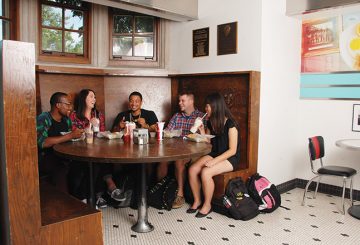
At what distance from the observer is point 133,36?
16.1 feet

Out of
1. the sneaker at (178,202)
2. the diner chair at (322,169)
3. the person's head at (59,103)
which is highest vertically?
the person's head at (59,103)

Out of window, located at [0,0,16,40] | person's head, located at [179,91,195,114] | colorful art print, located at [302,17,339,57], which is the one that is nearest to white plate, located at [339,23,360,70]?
colorful art print, located at [302,17,339,57]

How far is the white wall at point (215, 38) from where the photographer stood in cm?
410

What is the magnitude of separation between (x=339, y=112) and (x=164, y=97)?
2424 millimetres

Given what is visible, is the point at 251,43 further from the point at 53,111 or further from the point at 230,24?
the point at 53,111

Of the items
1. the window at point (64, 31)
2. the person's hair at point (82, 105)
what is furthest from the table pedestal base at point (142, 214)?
the window at point (64, 31)

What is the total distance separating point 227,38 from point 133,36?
4.57ft

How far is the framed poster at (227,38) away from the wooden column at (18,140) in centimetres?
302

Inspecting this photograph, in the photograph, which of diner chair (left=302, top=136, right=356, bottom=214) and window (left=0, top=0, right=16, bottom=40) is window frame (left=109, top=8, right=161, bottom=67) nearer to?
window (left=0, top=0, right=16, bottom=40)

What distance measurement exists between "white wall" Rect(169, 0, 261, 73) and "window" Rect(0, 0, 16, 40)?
2149 mm

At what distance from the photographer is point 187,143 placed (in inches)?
129

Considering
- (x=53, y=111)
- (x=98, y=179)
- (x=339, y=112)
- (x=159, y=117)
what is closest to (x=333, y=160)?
(x=339, y=112)

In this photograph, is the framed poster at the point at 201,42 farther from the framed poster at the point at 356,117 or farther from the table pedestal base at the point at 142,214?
the table pedestal base at the point at 142,214

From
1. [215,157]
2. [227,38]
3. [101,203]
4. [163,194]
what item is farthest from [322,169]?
[101,203]
